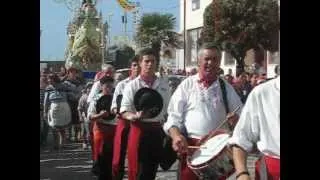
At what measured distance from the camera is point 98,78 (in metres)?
3.32

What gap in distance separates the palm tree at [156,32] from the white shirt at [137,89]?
17 cm

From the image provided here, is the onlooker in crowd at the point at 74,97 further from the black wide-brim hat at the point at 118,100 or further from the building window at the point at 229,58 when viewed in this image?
the building window at the point at 229,58

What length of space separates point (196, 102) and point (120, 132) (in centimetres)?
54

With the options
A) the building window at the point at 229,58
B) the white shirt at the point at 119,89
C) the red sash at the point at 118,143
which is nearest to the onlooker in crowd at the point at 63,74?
the white shirt at the point at 119,89

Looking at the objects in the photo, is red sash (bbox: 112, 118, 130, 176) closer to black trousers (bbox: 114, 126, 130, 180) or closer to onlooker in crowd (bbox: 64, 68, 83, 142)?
black trousers (bbox: 114, 126, 130, 180)

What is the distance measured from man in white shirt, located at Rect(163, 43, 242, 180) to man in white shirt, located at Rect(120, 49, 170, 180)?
79 millimetres

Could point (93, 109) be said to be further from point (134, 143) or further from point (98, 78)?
point (134, 143)

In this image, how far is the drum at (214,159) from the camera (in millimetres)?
3293

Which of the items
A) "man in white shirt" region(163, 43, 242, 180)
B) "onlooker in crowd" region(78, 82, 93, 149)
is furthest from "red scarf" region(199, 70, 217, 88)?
"onlooker in crowd" region(78, 82, 93, 149)

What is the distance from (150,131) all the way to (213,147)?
1.38 feet

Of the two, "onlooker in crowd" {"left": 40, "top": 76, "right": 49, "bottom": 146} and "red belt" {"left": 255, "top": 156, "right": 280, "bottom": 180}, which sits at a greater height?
"onlooker in crowd" {"left": 40, "top": 76, "right": 49, "bottom": 146}

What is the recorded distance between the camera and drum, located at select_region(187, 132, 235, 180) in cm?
329

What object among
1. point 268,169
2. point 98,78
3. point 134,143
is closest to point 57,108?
point 98,78
